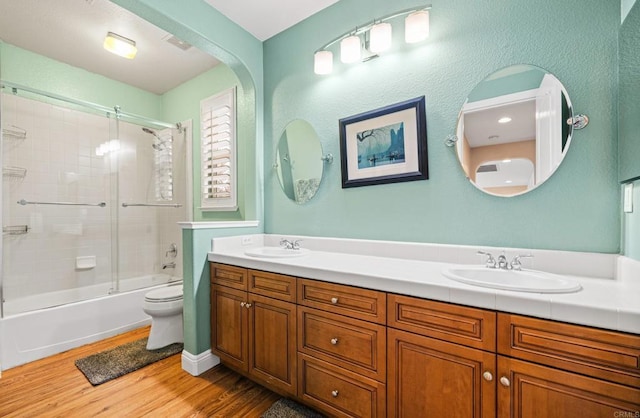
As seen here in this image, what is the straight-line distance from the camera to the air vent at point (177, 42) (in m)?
2.42

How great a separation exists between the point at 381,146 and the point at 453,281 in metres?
1.02

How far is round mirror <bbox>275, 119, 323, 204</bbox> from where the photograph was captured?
216cm

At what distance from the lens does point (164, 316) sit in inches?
88.0

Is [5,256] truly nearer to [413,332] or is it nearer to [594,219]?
[413,332]

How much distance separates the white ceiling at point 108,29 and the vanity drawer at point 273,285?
1.99m

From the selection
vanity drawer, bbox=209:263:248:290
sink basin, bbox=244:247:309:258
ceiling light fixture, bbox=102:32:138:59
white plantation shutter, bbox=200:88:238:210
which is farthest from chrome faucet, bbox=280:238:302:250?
ceiling light fixture, bbox=102:32:138:59

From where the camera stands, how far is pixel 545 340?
0.89m

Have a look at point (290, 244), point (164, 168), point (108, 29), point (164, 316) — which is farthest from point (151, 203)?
point (290, 244)

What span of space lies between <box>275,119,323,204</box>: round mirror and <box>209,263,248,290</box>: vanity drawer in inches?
29.8

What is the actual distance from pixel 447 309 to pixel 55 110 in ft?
12.5

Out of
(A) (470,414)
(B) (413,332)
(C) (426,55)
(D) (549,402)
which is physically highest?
(C) (426,55)

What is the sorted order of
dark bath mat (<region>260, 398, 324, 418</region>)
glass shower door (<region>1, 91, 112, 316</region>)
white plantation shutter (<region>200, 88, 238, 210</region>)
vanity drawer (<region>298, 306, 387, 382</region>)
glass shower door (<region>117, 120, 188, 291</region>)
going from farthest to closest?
glass shower door (<region>117, 120, 188, 291</region>), white plantation shutter (<region>200, 88, 238, 210</region>), glass shower door (<region>1, 91, 112, 316</region>), dark bath mat (<region>260, 398, 324, 418</region>), vanity drawer (<region>298, 306, 387, 382</region>)

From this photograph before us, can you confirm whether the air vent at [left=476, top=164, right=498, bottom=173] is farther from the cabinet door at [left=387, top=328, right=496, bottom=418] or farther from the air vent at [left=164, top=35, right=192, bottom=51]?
the air vent at [left=164, top=35, right=192, bottom=51]

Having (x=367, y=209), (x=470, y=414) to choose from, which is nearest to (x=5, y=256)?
(x=367, y=209)
